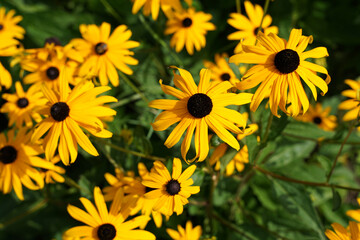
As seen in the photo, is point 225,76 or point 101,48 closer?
point 101,48

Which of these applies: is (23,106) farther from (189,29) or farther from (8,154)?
(189,29)

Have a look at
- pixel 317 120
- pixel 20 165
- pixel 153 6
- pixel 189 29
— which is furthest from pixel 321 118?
pixel 20 165

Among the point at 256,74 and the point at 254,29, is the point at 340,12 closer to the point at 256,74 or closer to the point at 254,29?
the point at 254,29

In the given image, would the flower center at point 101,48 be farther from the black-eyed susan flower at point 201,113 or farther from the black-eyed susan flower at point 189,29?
the black-eyed susan flower at point 201,113

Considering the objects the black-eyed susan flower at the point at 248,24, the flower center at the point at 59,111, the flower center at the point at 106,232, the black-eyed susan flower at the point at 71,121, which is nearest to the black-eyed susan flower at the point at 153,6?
the black-eyed susan flower at the point at 248,24

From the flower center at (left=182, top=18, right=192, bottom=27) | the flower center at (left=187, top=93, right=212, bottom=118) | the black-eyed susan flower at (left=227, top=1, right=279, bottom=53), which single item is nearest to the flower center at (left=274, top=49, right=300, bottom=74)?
the flower center at (left=187, top=93, right=212, bottom=118)

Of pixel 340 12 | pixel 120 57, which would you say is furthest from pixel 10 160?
pixel 340 12

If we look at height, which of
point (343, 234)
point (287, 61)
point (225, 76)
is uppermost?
point (287, 61)
